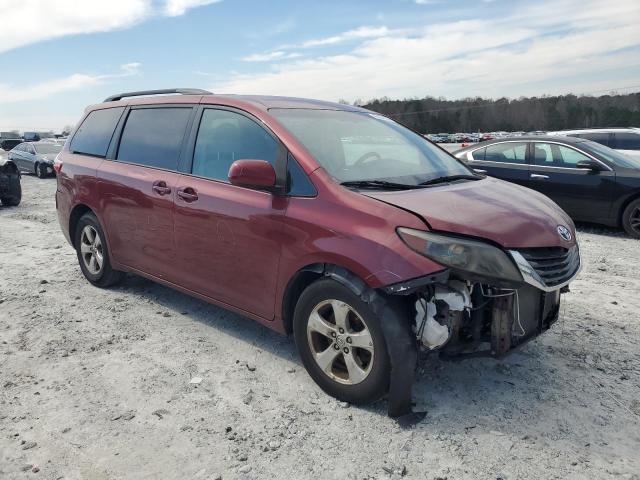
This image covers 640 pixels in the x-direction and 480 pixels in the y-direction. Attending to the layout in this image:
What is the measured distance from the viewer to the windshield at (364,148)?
3473mm

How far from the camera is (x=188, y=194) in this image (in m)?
3.98

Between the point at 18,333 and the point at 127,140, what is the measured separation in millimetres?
1874

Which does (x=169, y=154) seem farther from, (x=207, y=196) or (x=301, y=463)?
(x=301, y=463)

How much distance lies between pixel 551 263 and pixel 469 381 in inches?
37.7

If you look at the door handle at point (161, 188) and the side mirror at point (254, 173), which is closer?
the side mirror at point (254, 173)

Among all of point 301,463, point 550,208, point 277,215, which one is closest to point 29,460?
point 301,463

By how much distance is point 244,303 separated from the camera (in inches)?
146

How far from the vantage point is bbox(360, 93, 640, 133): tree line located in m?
65.4

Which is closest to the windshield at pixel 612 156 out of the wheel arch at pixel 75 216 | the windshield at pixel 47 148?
the wheel arch at pixel 75 216

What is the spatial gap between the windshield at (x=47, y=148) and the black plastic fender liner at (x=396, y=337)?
Answer: 68.8 feet

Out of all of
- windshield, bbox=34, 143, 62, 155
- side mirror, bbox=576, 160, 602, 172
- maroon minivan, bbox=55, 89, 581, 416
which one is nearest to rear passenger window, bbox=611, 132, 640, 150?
side mirror, bbox=576, 160, 602, 172

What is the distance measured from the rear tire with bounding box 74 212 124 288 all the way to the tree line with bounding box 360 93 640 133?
5859 cm

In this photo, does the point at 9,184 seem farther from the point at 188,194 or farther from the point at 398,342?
the point at 398,342

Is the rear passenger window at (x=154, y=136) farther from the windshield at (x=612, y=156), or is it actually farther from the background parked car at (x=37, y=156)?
the background parked car at (x=37, y=156)
